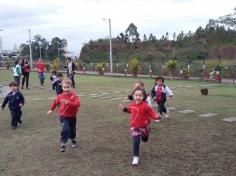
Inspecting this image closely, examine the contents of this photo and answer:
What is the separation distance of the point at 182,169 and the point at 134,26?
56.4 meters

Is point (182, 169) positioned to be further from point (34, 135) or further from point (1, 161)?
point (34, 135)

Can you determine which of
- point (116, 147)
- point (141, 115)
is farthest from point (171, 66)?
point (141, 115)

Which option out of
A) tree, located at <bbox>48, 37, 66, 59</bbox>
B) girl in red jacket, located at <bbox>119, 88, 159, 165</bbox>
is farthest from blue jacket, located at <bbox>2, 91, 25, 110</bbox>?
tree, located at <bbox>48, 37, 66, 59</bbox>

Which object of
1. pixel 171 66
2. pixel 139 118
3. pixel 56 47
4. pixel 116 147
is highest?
pixel 56 47

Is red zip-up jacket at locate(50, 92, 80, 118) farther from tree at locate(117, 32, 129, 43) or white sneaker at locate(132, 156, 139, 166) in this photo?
tree at locate(117, 32, 129, 43)

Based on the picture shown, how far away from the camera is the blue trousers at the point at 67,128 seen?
25.0ft

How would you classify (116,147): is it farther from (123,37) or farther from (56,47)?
(56,47)

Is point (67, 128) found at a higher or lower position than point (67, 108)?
lower

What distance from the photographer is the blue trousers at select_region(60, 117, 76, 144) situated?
300 inches

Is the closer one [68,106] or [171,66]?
[68,106]

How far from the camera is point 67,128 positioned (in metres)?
7.70

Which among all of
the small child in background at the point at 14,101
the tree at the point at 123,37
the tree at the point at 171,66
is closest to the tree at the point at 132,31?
the tree at the point at 123,37

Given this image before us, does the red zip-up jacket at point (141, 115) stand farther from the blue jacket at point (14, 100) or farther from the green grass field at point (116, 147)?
the blue jacket at point (14, 100)

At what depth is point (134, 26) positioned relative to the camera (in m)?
61.8
